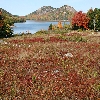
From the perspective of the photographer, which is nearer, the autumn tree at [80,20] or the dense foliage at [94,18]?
the dense foliage at [94,18]

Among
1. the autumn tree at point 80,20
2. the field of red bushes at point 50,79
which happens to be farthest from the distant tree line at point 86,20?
the field of red bushes at point 50,79

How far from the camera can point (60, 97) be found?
31.3 feet

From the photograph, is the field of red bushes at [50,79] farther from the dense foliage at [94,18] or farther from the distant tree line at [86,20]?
the distant tree line at [86,20]

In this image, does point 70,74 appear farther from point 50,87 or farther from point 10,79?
point 10,79

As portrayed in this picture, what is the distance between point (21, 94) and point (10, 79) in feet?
7.40

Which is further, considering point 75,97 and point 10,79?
point 10,79

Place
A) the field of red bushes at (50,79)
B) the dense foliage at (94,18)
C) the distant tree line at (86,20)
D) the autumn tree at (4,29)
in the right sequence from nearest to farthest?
the field of red bushes at (50,79), the autumn tree at (4,29), the dense foliage at (94,18), the distant tree line at (86,20)

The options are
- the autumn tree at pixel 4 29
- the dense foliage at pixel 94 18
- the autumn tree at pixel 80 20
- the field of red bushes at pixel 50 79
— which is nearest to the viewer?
the field of red bushes at pixel 50 79

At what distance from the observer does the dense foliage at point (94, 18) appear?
8782cm

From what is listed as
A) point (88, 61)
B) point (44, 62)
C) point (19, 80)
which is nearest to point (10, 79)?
point (19, 80)

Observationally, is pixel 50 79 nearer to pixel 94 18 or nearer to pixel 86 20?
pixel 86 20

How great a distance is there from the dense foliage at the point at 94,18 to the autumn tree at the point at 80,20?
2.41m

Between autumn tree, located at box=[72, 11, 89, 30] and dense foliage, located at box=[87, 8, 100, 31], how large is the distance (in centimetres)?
241

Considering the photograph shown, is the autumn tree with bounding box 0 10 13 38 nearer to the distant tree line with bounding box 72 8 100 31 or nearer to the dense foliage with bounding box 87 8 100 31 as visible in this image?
the dense foliage with bounding box 87 8 100 31
